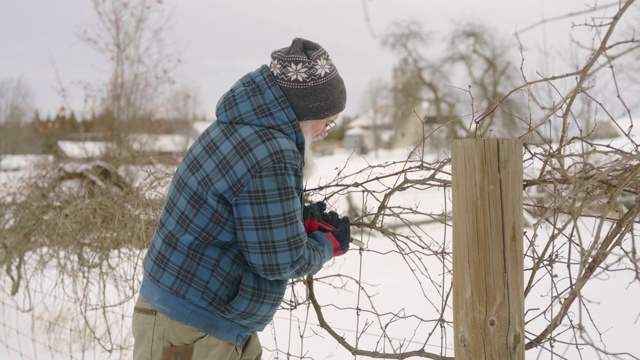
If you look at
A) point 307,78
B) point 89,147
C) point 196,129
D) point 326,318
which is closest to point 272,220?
point 307,78

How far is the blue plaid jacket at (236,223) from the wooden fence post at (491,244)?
23.0 inches

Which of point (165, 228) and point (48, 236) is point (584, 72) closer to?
point (165, 228)

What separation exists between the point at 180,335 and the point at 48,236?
3.03 metres

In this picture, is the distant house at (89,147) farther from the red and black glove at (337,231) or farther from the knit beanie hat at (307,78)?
the knit beanie hat at (307,78)

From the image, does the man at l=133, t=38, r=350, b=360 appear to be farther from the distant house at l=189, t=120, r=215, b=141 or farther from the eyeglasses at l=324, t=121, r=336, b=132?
the distant house at l=189, t=120, r=215, b=141

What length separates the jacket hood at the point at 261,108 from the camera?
194 cm

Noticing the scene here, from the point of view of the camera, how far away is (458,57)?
87.8 ft

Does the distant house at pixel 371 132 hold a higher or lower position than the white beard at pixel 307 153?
higher

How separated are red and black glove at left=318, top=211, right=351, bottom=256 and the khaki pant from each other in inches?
19.0

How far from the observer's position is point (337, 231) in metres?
2.17

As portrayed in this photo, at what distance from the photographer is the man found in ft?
6.16

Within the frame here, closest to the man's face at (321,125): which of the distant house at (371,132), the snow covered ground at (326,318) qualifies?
the snow covered ground at (326,318)

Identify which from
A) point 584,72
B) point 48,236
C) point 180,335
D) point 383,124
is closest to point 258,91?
point 180,335

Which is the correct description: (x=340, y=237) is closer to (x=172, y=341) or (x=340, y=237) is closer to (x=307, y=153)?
(x=307, y=153)
